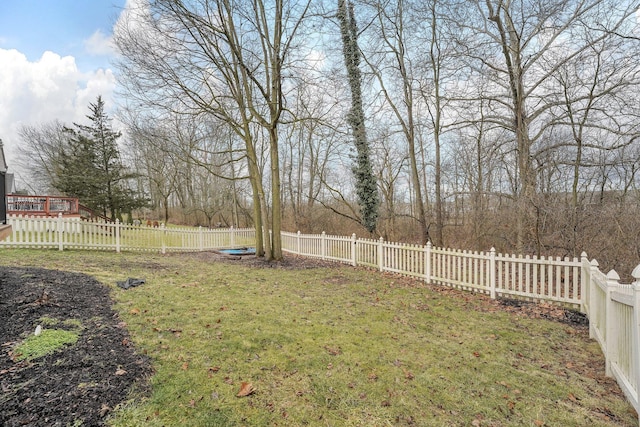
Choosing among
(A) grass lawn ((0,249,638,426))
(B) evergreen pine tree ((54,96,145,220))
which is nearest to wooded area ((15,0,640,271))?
(A) grass lawn ((0,249,638,426))

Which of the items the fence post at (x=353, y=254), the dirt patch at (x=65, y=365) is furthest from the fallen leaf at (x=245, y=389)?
the fence post at (x=353, y=254)

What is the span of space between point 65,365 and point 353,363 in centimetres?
264

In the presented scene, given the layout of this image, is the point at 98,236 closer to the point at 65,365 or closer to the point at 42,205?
the point at 65,365

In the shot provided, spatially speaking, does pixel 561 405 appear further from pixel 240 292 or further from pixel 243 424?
pixel 240 292

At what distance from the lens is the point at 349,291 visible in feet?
22.4

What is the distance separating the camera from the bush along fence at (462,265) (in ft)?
9.93

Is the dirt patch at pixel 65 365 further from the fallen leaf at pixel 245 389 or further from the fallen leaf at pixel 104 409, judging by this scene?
the fallen leaf at pixel 245 389

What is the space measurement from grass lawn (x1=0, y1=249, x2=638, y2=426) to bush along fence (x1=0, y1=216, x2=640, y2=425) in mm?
512

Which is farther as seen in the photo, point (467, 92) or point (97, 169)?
point (97, 169)

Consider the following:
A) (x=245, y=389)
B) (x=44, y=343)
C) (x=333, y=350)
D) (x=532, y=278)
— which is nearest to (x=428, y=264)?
(x=532, y=278)

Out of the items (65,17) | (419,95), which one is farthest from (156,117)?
(419,95)

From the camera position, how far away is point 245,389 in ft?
8.88

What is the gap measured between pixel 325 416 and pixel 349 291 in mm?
4382

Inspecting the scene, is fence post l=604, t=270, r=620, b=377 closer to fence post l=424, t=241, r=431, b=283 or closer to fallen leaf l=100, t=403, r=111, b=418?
fence post l=424, t=241, r=431, b=283
